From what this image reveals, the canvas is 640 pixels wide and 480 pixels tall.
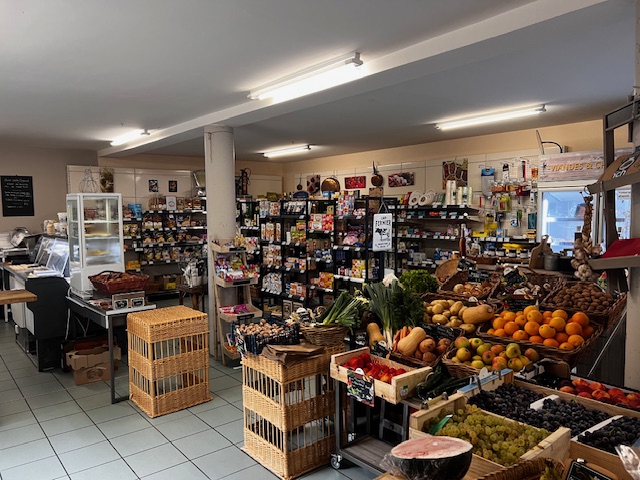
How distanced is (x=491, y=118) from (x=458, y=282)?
2.84 meters

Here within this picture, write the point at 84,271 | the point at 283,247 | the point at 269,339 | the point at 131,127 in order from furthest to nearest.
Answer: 1. the point at 283,247
2. the point at 131,127
3. the point at 84,271
4. the point at 269,339

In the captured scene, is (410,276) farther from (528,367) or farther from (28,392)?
(28,392)

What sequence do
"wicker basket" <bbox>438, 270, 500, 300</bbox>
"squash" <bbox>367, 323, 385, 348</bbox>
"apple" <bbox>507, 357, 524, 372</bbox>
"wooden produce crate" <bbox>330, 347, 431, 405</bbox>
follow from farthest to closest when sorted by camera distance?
"wicker basket" <bbox>438, 270, 500, 300</bbox>
"squash" <bbox>367, 323, 385, 348</bbox>
"apple" <bbox>507, 357, 524, 372</bbox>
"wooden produce crate" <bbox>330, 347, 431, 405</bbox>

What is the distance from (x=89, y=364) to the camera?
206 inches

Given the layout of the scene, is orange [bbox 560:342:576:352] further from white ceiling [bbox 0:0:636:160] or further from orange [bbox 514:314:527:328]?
white ceiling [bbox 0:0:636:160]

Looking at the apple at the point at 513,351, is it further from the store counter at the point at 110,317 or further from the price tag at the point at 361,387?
the store counter at the point at 110,317

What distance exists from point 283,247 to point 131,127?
3.10 metres

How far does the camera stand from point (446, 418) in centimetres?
222

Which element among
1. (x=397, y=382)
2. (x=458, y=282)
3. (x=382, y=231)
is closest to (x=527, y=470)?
(x=397, y=382)

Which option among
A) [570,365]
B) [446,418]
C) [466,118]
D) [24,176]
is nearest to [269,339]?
[446,418]

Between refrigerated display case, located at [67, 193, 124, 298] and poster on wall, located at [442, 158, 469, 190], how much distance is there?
5485 millimetres

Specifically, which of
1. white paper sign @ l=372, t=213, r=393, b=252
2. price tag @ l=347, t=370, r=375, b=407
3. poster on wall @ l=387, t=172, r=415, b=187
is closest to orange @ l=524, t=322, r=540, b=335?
price tag @ l=347, t=370, r=375, b=407

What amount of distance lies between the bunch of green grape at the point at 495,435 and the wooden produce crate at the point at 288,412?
1.38m

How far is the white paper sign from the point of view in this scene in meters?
6.17
